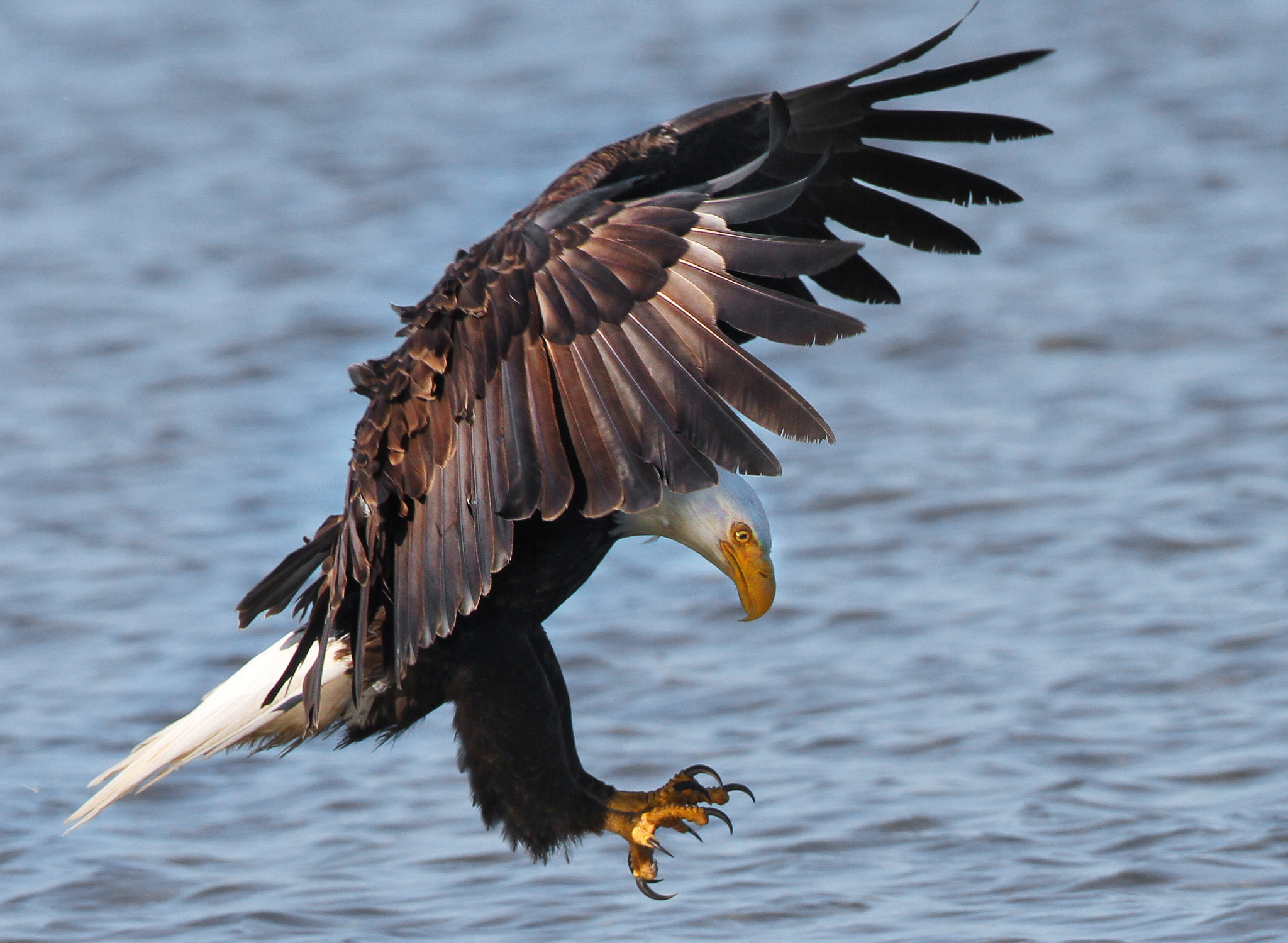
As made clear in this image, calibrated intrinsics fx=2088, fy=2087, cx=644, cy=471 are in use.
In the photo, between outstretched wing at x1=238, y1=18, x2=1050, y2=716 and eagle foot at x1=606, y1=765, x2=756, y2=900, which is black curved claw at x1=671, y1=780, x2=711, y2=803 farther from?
outstretched wing at x1=238, y1=18, x2=1050, y2=716

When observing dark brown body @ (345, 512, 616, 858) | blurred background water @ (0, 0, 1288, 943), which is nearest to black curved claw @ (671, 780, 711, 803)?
dark brown body @ (345, 512, 616, 858)

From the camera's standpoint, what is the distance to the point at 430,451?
3.63 metres

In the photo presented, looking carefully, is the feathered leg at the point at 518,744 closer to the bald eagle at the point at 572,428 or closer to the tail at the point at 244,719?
the bald eagle at the point at 572,428

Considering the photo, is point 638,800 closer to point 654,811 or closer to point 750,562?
point 654,811

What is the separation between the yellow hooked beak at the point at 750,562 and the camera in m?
3.98

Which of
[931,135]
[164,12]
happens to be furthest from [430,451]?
[164,12]

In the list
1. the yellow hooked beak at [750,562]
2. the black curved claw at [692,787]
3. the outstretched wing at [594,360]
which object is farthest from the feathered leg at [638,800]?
the yellow hooked beak at [750,562]

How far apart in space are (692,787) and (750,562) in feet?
1.73

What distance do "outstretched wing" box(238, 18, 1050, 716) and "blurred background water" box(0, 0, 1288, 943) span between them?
114 centimetres

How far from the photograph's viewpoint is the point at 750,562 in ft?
13.1

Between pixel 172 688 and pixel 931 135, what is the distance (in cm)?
268

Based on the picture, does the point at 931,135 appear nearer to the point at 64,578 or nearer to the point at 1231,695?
the point at 1231,695

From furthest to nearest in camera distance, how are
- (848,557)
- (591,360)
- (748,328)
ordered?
(848,557) → (591,360) → (748,328)

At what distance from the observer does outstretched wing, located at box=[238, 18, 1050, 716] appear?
3109mm
